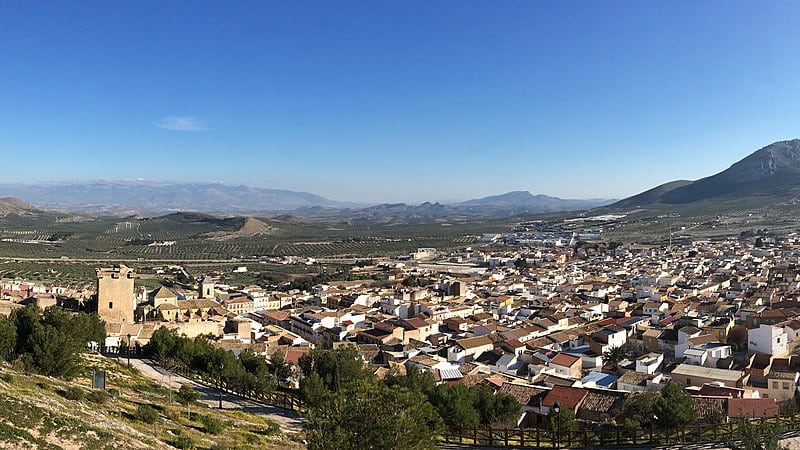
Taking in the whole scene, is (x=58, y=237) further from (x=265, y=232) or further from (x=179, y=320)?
(x=179, y=320)

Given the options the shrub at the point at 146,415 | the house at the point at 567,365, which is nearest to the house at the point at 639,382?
the house at the point at 567,365

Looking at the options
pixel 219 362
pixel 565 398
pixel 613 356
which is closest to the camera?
pixel 565 398

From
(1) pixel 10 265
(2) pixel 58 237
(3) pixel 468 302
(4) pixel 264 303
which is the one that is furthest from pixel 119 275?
(2) pixel 58 237

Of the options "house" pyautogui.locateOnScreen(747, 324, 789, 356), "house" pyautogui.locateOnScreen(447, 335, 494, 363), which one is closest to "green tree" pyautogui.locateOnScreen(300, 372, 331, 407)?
"house" pyautogui.locateOnScreen(447, 335, 494, 363)

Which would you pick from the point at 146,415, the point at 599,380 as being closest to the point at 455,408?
the point at 146,415

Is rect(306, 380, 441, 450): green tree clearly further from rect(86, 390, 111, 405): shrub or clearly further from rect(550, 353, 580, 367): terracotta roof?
rect(550, 353, 580, 367): terracotta roof

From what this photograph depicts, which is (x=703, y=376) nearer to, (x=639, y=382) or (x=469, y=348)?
(x=639, y=382)
